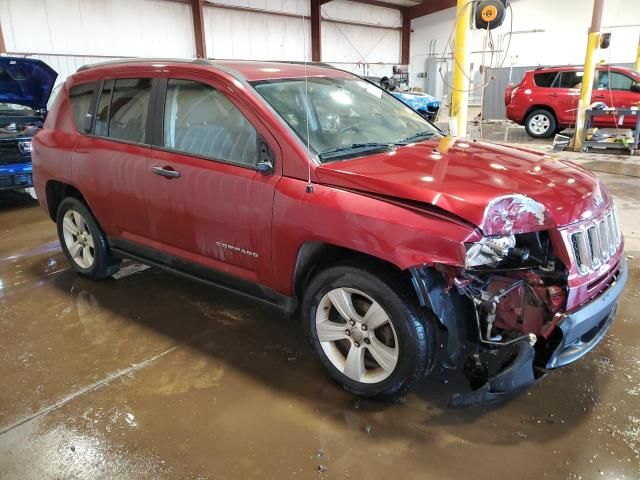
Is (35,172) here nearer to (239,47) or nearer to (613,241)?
A: (613,241)

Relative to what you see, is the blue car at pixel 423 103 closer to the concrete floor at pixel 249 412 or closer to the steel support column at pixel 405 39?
the concrete floor at pixel 249 412

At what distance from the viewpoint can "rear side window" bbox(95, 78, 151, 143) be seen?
325 cm

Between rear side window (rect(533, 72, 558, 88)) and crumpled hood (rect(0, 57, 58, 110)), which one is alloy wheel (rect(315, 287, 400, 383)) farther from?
rear side window (rect(533, 72, 558, 88))

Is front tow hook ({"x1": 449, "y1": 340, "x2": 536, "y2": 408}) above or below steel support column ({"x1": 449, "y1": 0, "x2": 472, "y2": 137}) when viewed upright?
below

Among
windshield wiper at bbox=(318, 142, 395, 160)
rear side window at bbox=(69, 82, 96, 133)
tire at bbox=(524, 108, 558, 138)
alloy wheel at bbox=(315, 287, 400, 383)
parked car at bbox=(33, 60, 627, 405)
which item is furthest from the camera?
tire at bbox=(524, 108, 558, 138)

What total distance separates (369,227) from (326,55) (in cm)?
1929

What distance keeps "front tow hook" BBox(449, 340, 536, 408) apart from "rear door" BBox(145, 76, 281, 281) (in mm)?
1233

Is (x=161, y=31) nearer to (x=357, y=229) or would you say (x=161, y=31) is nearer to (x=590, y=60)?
(x=590, y=60)

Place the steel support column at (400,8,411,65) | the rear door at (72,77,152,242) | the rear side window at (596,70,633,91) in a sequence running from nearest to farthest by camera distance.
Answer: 1. the rear door at (72,77,152,242)
2. the rear side window at (596,70,633,91)
3. the steel support column at (400,8,411,65)

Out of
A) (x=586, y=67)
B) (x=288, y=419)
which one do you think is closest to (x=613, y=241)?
(x=288, y=419)

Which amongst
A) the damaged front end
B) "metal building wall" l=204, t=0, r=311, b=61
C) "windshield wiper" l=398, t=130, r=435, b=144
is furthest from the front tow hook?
"metal building wall" l=204, t=0, r=311, b=61

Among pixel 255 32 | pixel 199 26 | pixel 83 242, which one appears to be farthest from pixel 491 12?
pixel 255 32

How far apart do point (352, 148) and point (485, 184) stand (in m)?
0.77

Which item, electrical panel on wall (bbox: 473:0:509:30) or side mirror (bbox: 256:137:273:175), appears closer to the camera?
side mirror (bbox: 256:137:273:175)
